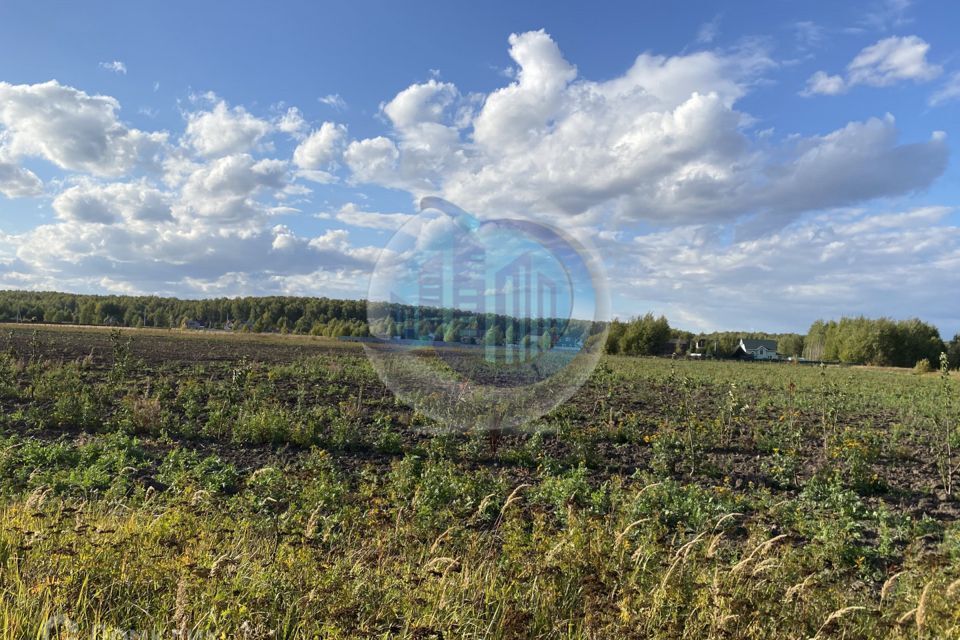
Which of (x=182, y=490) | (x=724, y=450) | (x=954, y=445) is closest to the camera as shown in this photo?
(x=182, y=490)

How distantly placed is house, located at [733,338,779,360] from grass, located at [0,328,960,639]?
8595 centimetres

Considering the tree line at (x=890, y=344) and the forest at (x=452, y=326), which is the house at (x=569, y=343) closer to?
the forest at (x=452, y=326)

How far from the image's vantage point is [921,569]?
4766 mm

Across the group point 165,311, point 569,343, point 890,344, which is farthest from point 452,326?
point 165,311

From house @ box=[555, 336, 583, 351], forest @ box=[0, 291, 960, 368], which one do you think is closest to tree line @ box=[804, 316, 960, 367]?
forest @ box=[0, 291, 960, 368]

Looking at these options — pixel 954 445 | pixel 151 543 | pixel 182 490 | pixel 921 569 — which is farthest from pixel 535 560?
pixel 954 445

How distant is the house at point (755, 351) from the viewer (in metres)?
93.8

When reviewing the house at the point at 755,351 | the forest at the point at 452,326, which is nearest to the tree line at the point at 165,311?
the forest at the point at 452,326

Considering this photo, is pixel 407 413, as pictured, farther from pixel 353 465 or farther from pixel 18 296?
pixel 18 296

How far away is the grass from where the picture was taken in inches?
134

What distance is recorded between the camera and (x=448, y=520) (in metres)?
6.03

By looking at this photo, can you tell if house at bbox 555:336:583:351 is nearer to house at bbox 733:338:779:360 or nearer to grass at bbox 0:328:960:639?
grass at bbox 0:328:960:639

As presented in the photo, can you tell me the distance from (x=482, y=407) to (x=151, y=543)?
23.9ft

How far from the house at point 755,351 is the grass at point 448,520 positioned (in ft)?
282
